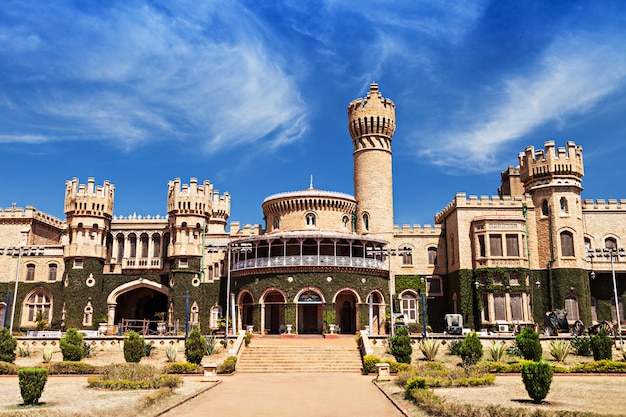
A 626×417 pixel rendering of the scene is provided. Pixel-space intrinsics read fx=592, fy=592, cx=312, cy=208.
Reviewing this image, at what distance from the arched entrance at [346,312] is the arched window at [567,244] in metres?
17.4

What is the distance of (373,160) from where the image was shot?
54.8 meters

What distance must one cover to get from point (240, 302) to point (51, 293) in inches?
677

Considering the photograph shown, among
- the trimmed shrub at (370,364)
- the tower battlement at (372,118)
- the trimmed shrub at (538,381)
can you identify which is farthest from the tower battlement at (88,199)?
the trimmed shrub at (538,381)

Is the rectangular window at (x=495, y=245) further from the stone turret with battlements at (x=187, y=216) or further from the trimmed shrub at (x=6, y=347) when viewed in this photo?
the trimmed shrub at (x=6, y=347)

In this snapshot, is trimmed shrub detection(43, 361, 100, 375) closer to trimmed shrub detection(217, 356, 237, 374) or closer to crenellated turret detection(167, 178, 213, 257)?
trimmed shrub detection(217, 356, 237, 374)

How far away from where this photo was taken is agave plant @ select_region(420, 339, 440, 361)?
3322 cm

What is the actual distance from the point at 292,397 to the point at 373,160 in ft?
116

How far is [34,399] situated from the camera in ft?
62.7

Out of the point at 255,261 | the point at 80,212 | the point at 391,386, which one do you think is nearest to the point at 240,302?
the point at 255,261

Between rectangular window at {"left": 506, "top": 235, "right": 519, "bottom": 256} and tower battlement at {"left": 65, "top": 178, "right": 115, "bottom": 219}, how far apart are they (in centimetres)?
3447

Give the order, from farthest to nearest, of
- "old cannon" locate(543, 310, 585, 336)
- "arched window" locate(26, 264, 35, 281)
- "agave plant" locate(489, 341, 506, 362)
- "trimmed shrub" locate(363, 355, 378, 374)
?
1. "arched window" locate(26, 264, 35, 281)
2. "old cannon" locate(543, 310, 585, 336)
3. "agave plant" locate(489, 341, 506, 362)
4. "trimmed shrub" locate(363, 355, 378, 374)

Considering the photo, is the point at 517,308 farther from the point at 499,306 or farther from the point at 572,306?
the point at 572,306

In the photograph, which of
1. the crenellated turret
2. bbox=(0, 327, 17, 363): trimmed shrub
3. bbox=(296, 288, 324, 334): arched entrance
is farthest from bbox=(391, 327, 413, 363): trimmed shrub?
the crenellated turret

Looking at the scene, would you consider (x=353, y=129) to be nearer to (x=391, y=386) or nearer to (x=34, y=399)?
(x=391, y=386)
